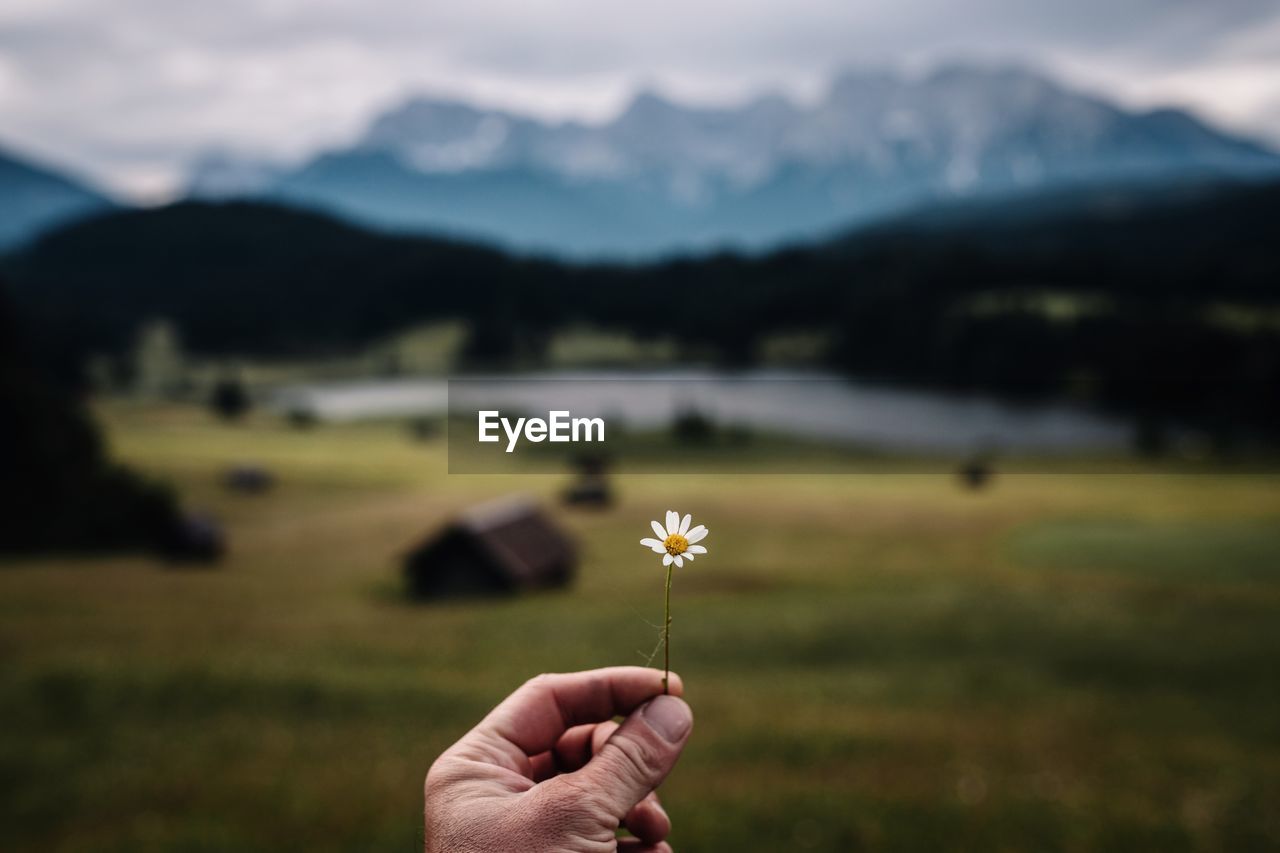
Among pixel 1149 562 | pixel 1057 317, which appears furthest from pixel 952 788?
pixel 1057 317


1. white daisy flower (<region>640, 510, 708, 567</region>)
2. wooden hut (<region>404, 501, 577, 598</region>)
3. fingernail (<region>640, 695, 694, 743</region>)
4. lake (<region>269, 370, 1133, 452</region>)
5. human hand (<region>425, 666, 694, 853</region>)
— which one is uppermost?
white daisy flower (<region>640, 510, 708, 567</region>)

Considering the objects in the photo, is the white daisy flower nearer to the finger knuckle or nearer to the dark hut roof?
the finger knuckle

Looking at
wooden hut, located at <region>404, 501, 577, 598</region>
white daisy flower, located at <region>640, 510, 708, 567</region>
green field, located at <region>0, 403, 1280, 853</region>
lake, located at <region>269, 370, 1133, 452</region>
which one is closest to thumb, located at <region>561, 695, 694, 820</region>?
green field, located at <region>0, 403, 1280, 853</region>

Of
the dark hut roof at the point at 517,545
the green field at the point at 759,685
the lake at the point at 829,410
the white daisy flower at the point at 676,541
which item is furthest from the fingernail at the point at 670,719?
the lake at the point at 829,410

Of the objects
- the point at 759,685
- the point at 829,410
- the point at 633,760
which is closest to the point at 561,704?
the point at 633,760

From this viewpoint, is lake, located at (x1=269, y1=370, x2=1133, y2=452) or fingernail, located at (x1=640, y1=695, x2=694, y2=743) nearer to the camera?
fingernail, located at (x1=640, y1=695, x2=694, y2=743)

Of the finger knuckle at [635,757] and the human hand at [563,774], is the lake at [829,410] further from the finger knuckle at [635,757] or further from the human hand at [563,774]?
the finger knuckle at [635,757]
